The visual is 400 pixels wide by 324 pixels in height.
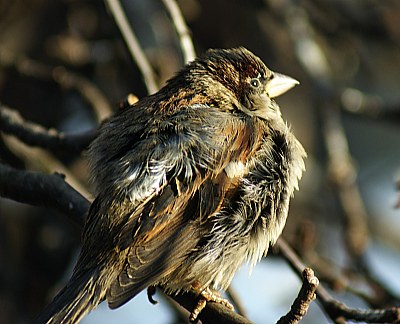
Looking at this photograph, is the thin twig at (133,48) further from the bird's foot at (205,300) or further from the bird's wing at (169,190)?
the bird's foot at (205,300)

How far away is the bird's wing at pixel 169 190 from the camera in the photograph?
432cm

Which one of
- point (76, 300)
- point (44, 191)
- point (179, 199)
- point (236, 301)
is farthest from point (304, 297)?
point (44, 191)

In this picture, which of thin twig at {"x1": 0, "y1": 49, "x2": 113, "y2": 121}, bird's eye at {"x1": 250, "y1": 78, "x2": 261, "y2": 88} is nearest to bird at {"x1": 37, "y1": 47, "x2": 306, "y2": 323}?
bird's eye at {"x1": 250, "y1": 78, "x2": 261, "y2": 88}

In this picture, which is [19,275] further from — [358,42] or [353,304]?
[358,42]

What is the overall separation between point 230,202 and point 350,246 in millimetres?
2199

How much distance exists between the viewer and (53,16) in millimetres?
8070

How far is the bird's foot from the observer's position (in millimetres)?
4363

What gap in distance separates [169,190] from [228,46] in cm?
389

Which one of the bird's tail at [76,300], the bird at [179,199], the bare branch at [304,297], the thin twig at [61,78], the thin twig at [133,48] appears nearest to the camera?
the bare branch at [304,297]

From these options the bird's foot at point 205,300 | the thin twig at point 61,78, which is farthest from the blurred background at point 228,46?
the bird's foot at point 205,300

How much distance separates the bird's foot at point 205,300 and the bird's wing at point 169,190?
0.21m

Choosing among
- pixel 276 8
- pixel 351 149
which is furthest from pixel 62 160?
pixel 351 149

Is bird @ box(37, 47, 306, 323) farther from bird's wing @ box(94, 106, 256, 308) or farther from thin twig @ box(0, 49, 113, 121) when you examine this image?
thin twig @ box(0, 49, 113, 121)

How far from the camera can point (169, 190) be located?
4.46m
